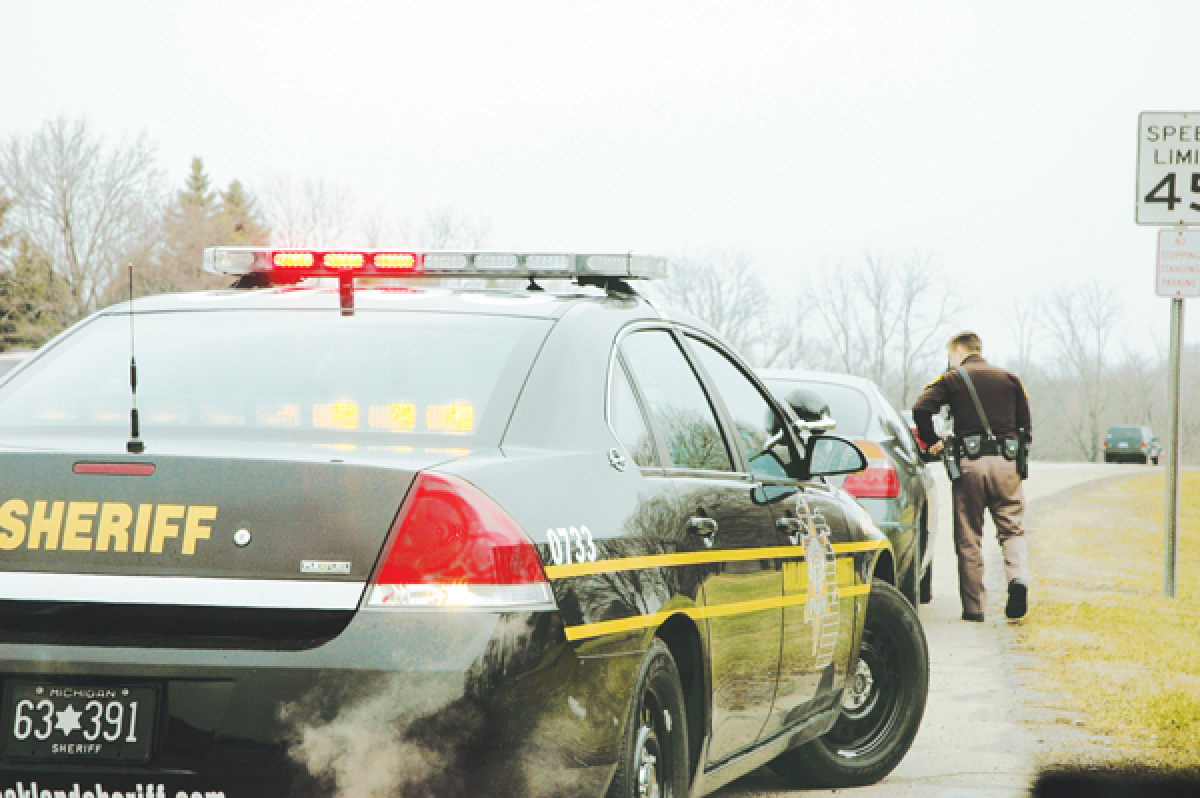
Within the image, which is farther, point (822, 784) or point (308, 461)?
point (822, 784)

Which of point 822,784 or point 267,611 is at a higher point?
point 267,611

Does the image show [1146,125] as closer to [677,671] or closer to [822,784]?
[822,784]

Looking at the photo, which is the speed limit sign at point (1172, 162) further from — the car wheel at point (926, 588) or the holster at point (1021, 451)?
the car wheel at point (926, 588)

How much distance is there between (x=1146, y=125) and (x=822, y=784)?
24.1ft

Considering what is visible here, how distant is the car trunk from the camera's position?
2883mm

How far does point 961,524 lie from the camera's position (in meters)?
10.7

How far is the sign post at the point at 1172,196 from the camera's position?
1128 centimetres

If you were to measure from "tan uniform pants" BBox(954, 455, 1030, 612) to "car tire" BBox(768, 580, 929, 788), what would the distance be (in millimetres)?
4605

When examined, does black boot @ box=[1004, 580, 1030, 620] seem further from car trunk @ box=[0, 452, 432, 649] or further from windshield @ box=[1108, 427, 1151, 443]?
windshield @ box=[1108, 427, 1151, 443]

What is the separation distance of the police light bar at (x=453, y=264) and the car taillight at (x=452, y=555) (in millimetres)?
1434

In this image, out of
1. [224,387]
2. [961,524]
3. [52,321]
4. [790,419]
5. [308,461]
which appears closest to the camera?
[308,461]

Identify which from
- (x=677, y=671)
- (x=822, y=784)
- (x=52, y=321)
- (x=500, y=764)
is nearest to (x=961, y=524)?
(x=822, y=784)

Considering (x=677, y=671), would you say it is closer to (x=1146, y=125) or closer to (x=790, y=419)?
(x=790, y=419)

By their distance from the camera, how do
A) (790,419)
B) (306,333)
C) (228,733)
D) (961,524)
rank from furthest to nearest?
(961,524) < (790,419) < (306,333) < (228,733)
